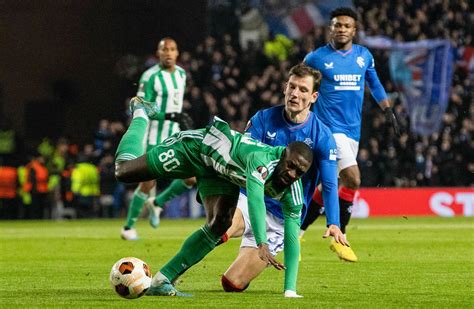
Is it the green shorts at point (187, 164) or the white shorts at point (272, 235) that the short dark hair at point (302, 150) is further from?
the white shorts at point (272, 235)

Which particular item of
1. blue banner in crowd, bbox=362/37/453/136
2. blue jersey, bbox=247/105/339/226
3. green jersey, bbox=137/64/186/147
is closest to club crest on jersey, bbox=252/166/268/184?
blue jersey, bbox=247/105/339/226

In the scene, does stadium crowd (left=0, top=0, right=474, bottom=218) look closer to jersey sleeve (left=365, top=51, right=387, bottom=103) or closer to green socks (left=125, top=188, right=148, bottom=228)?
green socks (left=125, top=188, right=148, bottom=228)

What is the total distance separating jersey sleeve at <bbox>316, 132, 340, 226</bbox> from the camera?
336 inches

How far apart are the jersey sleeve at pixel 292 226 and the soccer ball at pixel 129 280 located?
969mm

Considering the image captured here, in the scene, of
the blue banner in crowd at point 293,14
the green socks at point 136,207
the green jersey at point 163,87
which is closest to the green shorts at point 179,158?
the green jersey at point 163,87

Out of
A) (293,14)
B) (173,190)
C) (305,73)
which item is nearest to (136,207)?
(173,190)

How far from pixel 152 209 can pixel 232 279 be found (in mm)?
7345

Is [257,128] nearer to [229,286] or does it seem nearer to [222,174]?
[222,174]

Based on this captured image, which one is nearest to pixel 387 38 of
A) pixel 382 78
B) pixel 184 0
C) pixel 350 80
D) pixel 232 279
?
pixel 382 78

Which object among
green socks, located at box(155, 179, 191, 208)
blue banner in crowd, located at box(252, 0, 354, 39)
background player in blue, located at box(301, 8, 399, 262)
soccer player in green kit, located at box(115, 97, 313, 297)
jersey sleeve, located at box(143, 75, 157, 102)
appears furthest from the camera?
blue banner in crowd, located at box(252, 0, 354, 39)

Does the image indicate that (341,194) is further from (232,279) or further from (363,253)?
(232,279)

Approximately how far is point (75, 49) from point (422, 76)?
8.68 metres

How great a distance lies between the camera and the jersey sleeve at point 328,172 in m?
8.53

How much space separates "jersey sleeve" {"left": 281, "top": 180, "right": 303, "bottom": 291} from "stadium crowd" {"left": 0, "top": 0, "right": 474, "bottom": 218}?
15.3 metres
